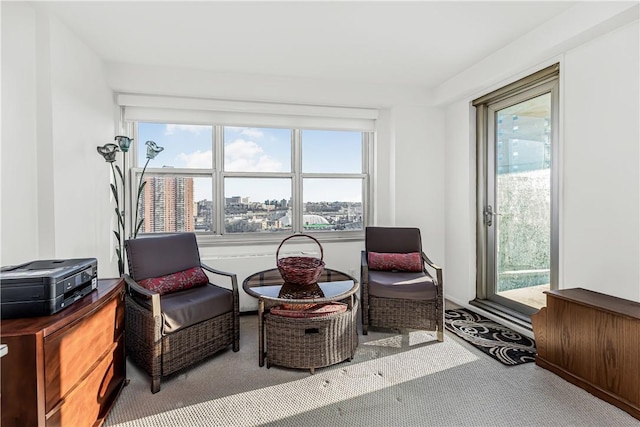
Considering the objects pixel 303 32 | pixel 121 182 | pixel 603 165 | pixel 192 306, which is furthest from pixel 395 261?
pixel 121 182

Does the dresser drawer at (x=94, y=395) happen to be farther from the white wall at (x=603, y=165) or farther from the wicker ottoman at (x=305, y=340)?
the white wall at (x=603, y=165)

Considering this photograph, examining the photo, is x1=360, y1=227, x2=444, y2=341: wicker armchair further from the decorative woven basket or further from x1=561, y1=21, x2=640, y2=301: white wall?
x1=561, y1=21, x2=640, y2=301: white wall

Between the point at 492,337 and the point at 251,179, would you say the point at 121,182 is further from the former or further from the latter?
the point at 492,337

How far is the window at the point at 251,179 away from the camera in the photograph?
3648 mm

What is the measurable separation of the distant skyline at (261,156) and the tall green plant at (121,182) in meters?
0.35

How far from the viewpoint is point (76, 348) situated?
60.7 inches

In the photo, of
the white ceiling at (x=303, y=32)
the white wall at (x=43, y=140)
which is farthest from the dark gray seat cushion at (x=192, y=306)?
the white ceiling at (x=303, y=32)

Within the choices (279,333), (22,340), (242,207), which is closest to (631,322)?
(279,333)

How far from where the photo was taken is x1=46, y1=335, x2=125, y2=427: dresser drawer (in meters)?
1.45

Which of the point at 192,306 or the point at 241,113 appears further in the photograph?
the point at 241,113

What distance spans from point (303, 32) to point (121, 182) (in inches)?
92.7

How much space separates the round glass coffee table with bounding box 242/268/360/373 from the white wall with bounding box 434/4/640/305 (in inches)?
68.1

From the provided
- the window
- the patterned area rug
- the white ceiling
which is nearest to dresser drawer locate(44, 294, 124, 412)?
the window

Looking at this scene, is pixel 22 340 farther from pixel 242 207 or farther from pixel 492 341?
pixel 492 341
